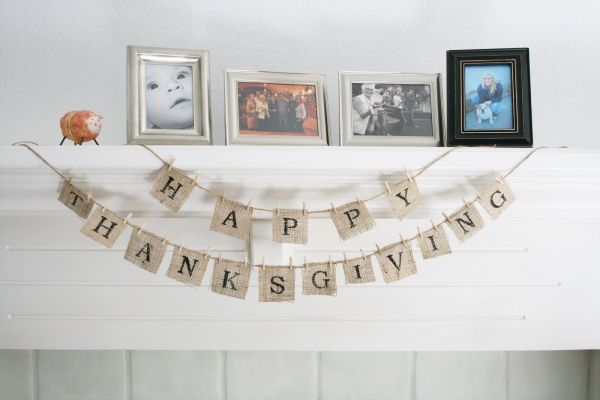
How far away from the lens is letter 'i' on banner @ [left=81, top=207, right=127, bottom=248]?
76 cm

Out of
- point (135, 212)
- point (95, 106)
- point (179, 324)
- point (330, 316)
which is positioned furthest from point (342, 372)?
point (95, 106)

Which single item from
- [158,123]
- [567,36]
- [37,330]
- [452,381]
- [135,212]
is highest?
[567,36]

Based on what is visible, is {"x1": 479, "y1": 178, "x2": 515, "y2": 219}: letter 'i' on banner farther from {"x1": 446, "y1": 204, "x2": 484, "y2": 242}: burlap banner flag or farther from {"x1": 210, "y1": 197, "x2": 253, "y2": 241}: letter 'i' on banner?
{"x1": 210, "y1": 197, "x2": 253, "y2": 241}: letter 'i' on banner

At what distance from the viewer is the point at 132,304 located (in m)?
0.98

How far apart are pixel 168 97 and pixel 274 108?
7.2 inches

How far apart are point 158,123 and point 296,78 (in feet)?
0.83

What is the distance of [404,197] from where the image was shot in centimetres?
79

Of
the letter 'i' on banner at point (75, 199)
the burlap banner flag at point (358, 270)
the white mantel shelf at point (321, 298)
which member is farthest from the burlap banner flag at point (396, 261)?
the letter 'i' on banner at point (75, 199)

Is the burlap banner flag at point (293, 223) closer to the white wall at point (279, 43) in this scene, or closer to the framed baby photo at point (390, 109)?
the framed baby photo at point (390, 109)

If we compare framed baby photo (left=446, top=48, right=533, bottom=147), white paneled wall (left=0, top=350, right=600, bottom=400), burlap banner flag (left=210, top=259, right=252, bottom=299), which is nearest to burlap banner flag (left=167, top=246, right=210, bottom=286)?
burlap banner flag (left=210, top=259, right=252, bottom=299)

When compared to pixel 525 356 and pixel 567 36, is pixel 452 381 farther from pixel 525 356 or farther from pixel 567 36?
pixel 567 36

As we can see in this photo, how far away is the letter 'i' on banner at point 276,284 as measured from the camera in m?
0.77

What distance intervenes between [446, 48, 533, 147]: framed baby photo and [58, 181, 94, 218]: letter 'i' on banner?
23.8 inches

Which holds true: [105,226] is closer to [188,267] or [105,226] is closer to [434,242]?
[188,267]
